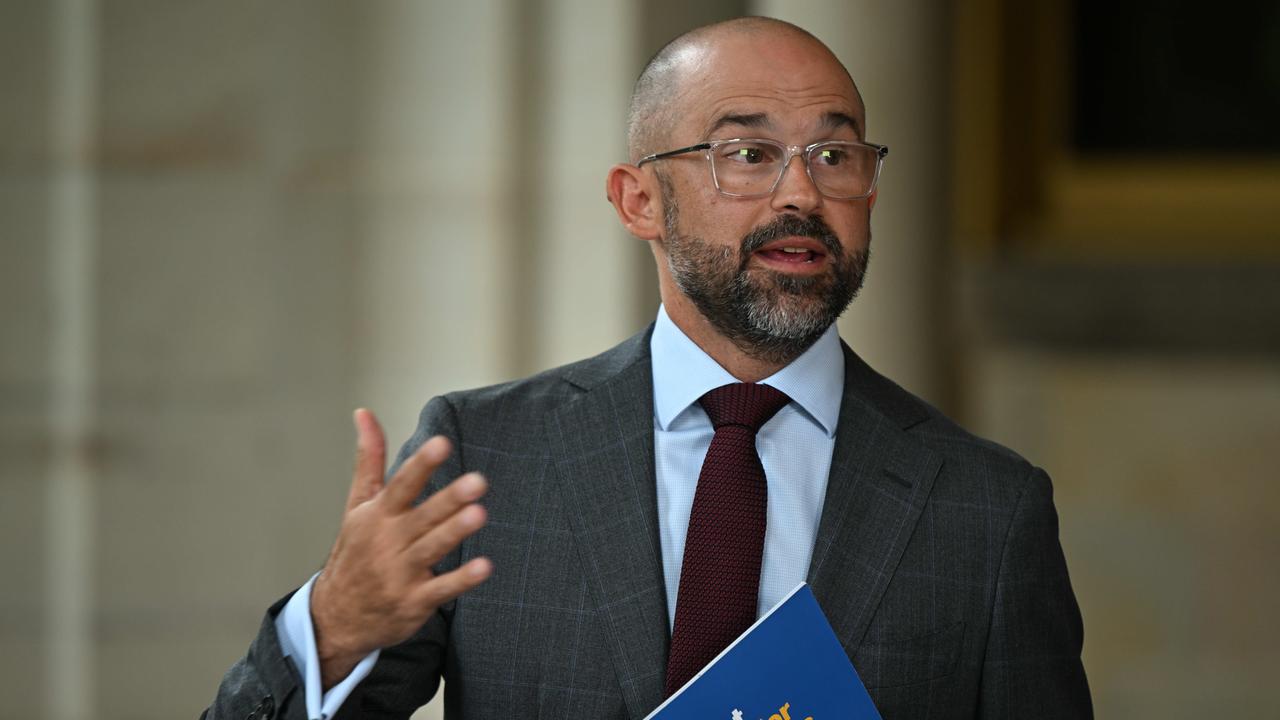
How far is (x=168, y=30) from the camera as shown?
300cm

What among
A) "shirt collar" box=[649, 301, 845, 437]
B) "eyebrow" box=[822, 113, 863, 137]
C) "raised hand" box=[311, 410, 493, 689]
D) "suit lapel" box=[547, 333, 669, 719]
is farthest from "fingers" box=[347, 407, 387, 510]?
"eyebrow" box=[822, 113, 863, 137]

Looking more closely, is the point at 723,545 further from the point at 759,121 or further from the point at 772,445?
the point at 759,121

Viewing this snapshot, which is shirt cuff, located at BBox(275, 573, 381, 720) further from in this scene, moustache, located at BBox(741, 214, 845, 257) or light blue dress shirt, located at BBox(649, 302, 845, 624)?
moustache, located at BBox(741, 214, 845, 257)

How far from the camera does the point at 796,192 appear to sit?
5.45 ft

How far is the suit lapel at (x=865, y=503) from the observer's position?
1.63 meters

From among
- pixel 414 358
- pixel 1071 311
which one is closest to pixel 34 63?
pixel 414 358

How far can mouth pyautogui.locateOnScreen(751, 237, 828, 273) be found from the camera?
167cm

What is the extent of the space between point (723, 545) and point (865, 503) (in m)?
0.18

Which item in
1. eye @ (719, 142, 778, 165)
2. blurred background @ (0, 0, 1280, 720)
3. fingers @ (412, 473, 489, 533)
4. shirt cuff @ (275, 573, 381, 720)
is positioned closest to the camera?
fingers @ (412, 473, 489, 533)

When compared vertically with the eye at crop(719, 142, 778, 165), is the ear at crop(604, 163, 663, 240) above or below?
below

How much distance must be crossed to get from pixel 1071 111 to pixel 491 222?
1833mm

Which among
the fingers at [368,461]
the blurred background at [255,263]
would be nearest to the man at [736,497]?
the fingers at [368,461]

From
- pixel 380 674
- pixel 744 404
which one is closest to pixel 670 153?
pixel 744 404

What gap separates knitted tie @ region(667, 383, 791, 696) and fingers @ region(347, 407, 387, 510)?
38 cm
